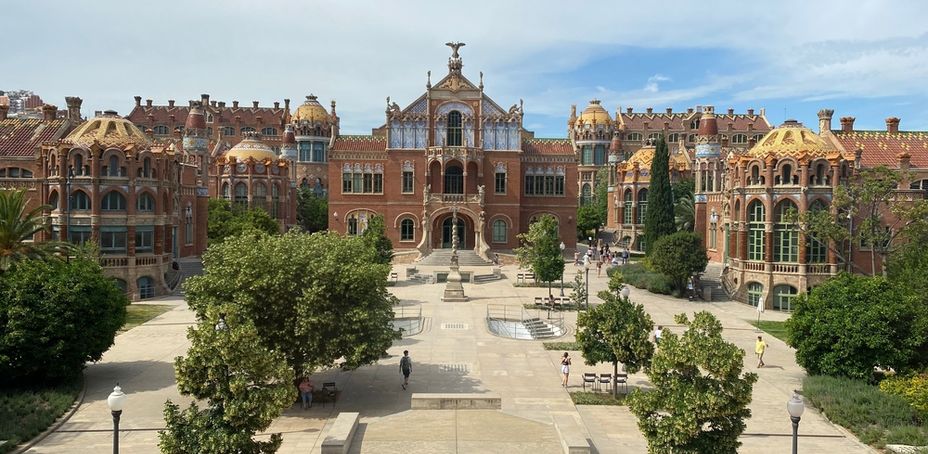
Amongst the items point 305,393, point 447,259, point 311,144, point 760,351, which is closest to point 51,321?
point 305,393

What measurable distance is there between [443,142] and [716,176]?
86.9 feet

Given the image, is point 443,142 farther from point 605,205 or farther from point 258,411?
point 258,411

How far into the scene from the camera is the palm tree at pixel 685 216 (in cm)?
7081

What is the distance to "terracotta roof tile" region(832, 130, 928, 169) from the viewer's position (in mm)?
48406

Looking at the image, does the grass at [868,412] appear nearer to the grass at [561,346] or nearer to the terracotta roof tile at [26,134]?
the grass at [561,346]

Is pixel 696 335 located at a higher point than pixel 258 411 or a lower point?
higher

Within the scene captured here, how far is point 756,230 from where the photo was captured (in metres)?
46.6

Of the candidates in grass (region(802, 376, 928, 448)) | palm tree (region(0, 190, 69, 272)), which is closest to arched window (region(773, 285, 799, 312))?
grass (region(802, 376, 928, 448))

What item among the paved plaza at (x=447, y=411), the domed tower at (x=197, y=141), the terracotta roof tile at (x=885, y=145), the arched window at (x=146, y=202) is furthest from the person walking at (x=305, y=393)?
the domed tower at (x=197, y=141)

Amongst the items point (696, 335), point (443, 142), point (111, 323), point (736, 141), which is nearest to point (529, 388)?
point (696, 335)

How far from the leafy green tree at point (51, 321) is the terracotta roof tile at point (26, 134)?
27491 millimetres

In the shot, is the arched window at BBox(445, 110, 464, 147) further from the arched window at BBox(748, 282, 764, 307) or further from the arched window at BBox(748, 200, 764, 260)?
the arched window at BBox(748, 282, 764, 307)

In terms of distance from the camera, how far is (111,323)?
86.9 feet

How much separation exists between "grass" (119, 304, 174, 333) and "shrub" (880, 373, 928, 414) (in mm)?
34021
